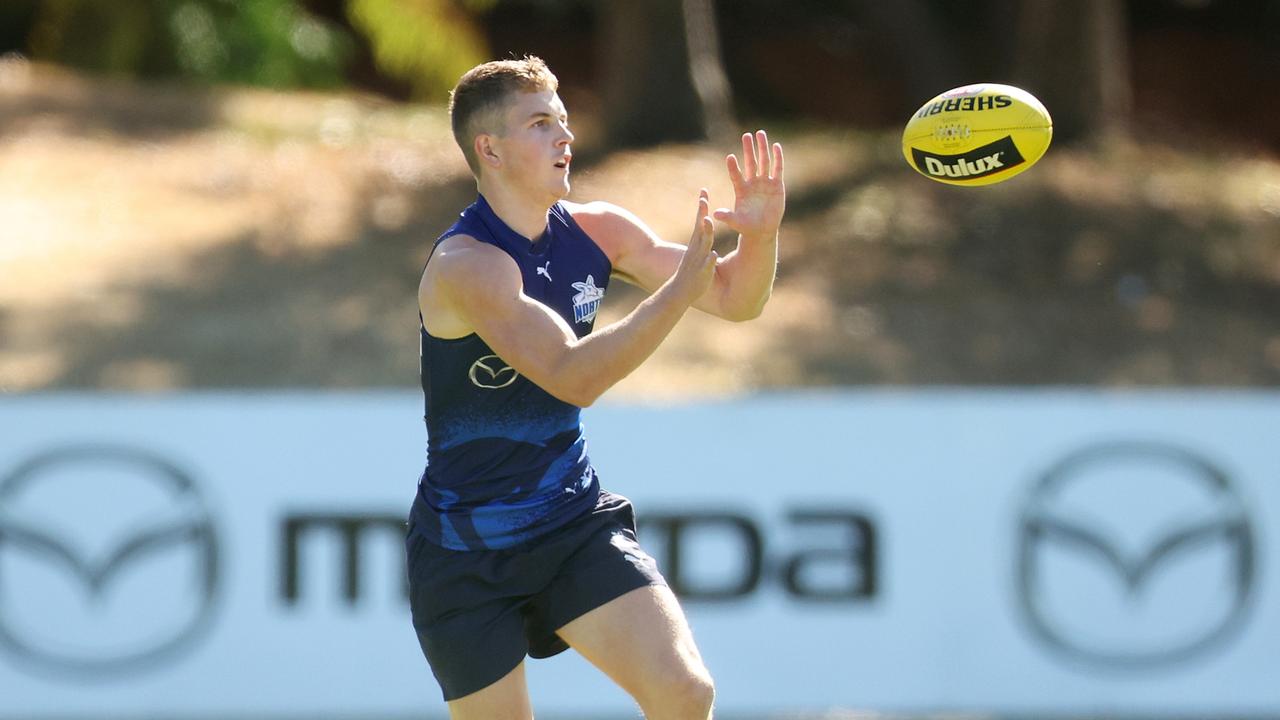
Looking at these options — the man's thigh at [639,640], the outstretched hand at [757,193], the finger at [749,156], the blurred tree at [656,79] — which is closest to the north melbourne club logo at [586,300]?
the outstretched hand at [757,193]

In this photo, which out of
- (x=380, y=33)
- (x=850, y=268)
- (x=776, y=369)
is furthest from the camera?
(x=380, y=33)

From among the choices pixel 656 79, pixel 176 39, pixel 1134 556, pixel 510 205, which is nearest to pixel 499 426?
pixel 510 205

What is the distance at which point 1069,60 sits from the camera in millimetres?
14391

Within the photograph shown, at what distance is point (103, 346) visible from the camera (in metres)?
11.6

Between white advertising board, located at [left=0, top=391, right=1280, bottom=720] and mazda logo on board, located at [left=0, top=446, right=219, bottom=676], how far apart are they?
0.4 inches

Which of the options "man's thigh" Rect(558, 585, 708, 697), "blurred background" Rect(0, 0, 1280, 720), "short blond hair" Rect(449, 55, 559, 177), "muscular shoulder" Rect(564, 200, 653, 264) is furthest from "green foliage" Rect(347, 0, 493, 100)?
"man's thigh" Rect(558, 585, 708, 697)

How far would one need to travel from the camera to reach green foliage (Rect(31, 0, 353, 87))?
17.3 m

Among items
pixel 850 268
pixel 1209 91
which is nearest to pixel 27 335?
pixel 850 268

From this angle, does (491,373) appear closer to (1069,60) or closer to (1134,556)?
(1134,556)

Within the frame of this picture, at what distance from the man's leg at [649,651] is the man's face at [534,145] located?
3.68 ft

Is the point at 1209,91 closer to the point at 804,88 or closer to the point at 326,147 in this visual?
the point at 804,88

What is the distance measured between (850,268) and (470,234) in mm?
8877

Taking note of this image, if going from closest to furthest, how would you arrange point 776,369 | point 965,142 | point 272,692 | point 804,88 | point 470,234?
point 470,234 < point 965,142 < point 272,692 < point 776,369 < point 804,88

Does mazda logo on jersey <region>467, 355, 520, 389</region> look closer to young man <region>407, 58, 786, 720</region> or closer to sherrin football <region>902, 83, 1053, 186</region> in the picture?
young man <region>407, 58, 786, 720</region>
